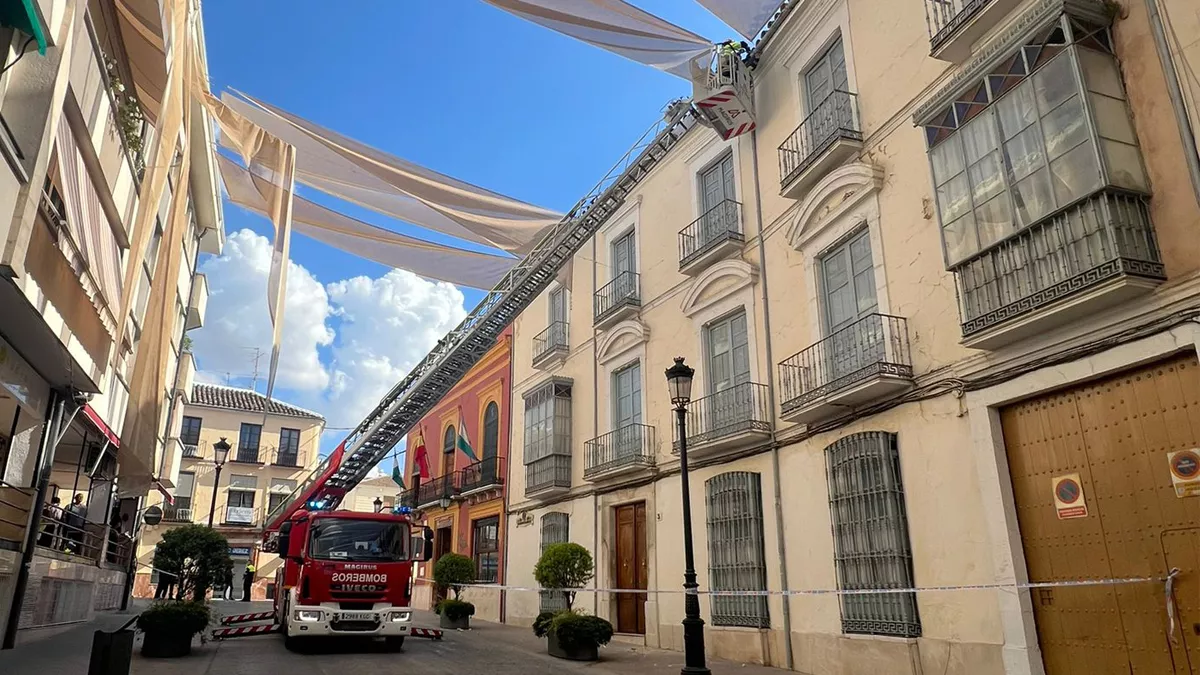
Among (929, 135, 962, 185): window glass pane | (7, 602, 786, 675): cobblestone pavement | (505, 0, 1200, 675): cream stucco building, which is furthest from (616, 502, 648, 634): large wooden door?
(929, 135, 962, 185): window glass pane

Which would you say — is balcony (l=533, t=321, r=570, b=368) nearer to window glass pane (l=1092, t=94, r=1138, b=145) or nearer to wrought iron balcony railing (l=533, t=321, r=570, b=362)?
wrought iron balcony railing (l=533, t=321, r=570, b=362)

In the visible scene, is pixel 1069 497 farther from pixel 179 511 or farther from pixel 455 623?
pixel 179 511

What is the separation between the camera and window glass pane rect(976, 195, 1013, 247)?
305 inches

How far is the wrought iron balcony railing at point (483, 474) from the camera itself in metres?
→ 22.2

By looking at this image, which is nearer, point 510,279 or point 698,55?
point 698,55

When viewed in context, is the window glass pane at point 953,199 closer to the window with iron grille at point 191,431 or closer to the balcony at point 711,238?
the balcony at point 711,238

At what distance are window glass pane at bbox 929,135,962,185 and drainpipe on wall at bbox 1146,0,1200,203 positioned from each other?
2004 mm

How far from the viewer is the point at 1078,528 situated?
729 centimetres

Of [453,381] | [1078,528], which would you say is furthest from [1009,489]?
[453,381]

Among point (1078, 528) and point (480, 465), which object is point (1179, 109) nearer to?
point (1078, 528)

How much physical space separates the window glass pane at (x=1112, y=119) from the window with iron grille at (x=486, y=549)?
59.7 ft

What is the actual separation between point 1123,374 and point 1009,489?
1.69 metres

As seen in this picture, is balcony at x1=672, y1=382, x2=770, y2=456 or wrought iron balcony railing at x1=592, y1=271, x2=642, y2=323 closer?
balcony at x1=672, y1=382, x2=770, y2=456

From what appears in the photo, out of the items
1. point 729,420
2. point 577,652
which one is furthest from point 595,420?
point 577,652
